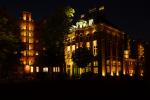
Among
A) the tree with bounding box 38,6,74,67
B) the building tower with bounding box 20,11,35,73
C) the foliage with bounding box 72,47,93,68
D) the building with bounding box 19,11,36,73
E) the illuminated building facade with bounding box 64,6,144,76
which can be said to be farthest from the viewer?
the building tower with bounding box 20,11,35,73

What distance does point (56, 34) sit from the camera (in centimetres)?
4700

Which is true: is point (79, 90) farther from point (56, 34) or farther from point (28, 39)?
point (28, 39)

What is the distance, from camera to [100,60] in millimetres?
60344

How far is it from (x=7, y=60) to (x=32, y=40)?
105ft

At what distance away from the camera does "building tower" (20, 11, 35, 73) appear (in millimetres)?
66438

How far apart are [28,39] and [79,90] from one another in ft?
167

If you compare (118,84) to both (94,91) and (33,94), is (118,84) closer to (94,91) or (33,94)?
(94,91)

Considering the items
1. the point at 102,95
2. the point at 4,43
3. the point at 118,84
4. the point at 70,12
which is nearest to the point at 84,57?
the point at 70,12

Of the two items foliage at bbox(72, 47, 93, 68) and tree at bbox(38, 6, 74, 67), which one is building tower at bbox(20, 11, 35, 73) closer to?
tree at bbox(38, 6, 74, 67)

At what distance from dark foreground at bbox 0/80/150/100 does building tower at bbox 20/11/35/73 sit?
47115mm

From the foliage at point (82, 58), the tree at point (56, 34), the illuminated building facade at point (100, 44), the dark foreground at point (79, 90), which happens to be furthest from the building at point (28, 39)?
the dark foreground at point (79, 90)

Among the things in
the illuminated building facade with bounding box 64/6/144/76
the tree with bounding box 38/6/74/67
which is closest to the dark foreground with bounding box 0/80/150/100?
the tree with bounding box 38/6/74/67

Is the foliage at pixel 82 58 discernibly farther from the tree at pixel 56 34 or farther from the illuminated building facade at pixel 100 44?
the illuminated building facade at pixel 100 44

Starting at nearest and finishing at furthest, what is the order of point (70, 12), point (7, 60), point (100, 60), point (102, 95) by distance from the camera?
1. point (102, 95)
2. point (7, 60)
3. point (70, 12)
4. point (100, 60)
